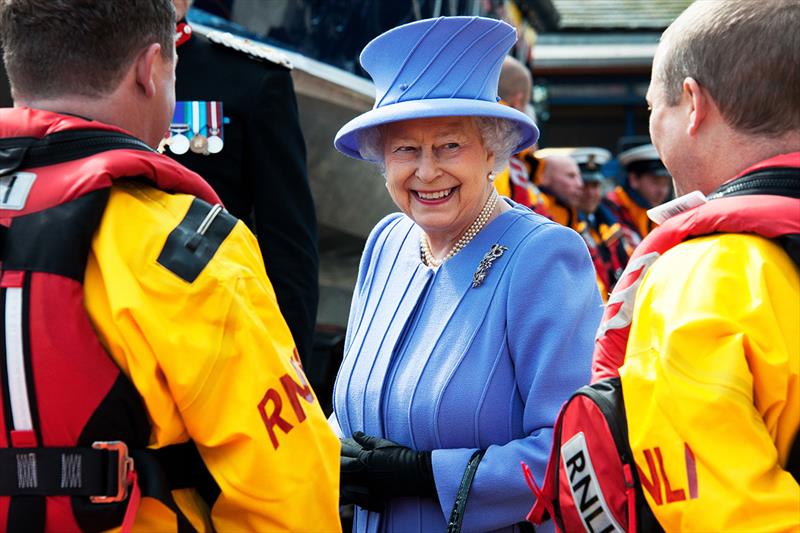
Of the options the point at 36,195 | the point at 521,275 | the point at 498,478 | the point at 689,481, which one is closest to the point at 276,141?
the point at 521,275

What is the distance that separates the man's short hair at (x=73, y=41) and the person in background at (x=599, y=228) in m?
5.54

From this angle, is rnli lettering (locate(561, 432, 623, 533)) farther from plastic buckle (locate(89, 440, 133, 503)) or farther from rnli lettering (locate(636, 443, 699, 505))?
plastic buckle (locate(89, 440, 133, 503))

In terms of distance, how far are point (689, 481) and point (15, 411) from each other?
43.1 inches

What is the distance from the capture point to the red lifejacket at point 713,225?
6.35 ft

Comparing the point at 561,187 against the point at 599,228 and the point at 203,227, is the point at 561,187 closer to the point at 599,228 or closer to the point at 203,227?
the point at 599,228

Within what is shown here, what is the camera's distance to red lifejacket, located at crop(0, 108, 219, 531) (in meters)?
2.00

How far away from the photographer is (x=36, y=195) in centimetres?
206

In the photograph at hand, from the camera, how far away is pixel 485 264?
9.77 feet

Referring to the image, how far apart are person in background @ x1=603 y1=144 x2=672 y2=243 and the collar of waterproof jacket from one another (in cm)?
708

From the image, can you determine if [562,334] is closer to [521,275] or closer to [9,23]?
[521,275]

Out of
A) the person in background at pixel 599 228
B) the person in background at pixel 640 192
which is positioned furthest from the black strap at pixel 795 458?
the person in background at pixel 640 192

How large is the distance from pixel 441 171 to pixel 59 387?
134 cm

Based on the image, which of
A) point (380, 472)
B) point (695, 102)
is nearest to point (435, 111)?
point (380, 472)

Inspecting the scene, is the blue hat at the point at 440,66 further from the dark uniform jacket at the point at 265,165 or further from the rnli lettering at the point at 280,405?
the rnli lettering at the point at 280,405
